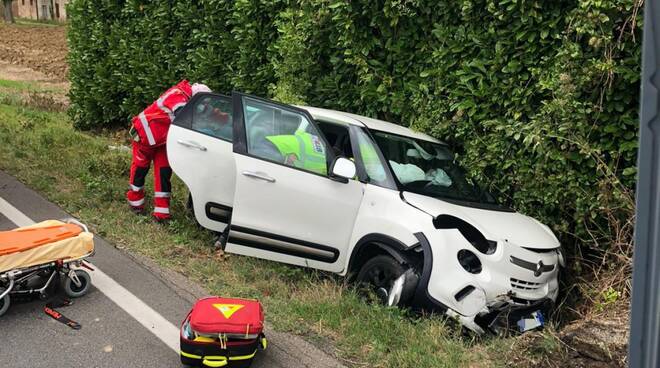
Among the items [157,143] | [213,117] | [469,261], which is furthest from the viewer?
[157,143]

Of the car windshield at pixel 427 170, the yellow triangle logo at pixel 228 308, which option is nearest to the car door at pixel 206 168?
the car windshield at pixel 427 170

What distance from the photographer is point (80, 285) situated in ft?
15.4

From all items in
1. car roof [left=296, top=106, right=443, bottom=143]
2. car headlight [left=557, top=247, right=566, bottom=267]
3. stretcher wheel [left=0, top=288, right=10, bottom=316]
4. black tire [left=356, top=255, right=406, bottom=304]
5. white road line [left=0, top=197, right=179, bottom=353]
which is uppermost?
car roof [left=296, top=106, right=443, bottom=143]

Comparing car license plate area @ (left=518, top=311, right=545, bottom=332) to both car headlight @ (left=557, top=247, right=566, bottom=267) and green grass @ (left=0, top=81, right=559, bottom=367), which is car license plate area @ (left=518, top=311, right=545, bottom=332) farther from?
car headlight @ (left=557, top=247, right=566, bottom=267)

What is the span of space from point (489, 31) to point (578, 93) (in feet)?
3.49

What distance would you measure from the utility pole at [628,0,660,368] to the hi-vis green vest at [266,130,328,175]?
3852 mm

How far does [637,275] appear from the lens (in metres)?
1.29

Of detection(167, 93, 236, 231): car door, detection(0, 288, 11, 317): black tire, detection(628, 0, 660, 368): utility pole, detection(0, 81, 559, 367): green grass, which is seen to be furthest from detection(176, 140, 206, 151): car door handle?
detection(628, 0, 660, 368): utility pole

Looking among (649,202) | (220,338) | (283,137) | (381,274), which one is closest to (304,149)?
(283,137)

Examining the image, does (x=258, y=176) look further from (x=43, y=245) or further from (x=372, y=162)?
(x=43, y=245)

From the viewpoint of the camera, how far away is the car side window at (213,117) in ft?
19.5

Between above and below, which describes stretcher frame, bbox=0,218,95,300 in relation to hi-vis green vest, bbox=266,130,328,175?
below

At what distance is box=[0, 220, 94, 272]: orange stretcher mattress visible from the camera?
4.26m

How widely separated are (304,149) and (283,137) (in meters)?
0.27
